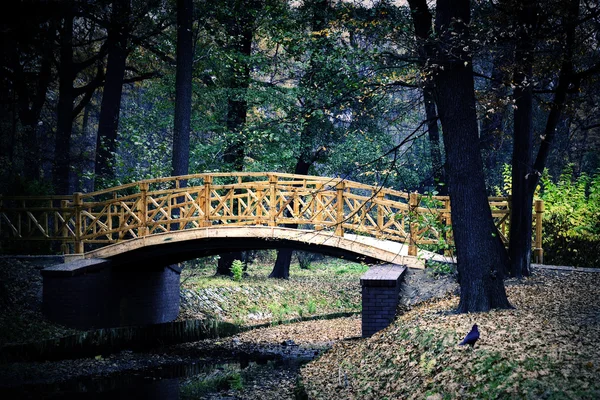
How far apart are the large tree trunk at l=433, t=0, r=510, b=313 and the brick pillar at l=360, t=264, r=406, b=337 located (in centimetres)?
198

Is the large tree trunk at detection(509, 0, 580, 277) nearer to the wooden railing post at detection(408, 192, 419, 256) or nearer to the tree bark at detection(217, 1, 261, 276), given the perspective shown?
the wooden railing post at detection(408, 192, 419, 256)

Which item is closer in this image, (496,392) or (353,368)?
(496,392)

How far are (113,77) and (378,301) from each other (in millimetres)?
12105

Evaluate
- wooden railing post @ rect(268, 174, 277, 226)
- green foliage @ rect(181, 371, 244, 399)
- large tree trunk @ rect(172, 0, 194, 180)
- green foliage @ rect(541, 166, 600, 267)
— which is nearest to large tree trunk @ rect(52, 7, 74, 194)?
large tree trunk @ rect(172, 0, 194, 180)

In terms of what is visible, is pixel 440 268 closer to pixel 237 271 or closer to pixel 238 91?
pixel 237 271

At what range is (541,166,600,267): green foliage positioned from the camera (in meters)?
13.8

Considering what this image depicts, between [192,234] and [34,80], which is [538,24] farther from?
[34,80]

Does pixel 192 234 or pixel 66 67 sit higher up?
pixel 66 67

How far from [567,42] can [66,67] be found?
15854 mm

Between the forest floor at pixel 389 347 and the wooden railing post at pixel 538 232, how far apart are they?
1167 mm

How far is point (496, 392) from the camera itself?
6027 millimetres

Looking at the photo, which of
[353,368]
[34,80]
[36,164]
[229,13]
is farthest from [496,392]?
[34,80]

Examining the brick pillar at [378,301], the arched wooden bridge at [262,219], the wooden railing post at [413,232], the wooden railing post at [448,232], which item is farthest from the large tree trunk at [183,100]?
the brick pillar at [378,301]

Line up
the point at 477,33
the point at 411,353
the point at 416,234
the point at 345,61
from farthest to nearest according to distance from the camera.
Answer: the point at 345,61 → the point at 416,234 → the point at 477,33 → the point at 411,353
